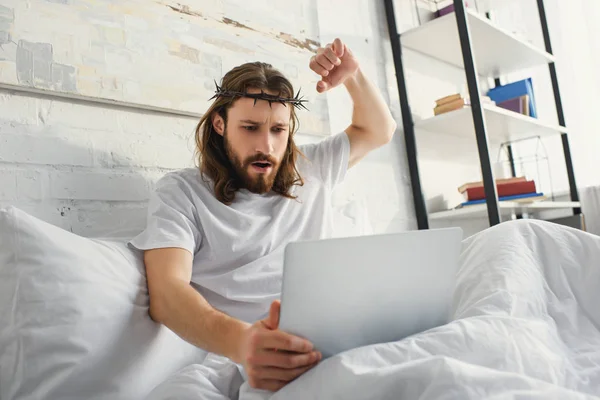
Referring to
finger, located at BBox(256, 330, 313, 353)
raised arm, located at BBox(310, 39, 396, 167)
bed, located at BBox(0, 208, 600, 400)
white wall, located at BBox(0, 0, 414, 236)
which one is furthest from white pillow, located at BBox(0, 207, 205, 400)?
raised arm, located at BBox(310, 39, 396, 167)

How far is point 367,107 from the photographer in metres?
1.50

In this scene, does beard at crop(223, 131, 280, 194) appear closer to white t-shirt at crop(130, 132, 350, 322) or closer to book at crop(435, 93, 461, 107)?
white t-shirt at crop(130, 132, 350, 322)

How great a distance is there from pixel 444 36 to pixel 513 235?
5.20ft

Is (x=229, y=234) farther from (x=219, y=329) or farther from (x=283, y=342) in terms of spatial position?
(x=283, y=342)

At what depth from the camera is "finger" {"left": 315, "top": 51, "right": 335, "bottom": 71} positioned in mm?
1250

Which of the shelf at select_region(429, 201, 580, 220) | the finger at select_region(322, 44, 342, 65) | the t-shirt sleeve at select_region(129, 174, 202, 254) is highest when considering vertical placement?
the finger at select_region(322, 44, 342, 65)

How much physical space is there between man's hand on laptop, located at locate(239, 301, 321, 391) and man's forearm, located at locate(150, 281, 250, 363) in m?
0.12

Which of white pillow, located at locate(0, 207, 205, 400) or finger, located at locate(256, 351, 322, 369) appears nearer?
finger, located at locate(256, 351, 322, 369)

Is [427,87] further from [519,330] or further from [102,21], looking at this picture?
[519,330]

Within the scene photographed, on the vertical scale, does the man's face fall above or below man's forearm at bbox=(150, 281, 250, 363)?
above

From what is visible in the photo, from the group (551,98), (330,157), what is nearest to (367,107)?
(330,157)

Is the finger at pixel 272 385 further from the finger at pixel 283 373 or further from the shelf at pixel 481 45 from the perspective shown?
the shelf at pixel 481 45

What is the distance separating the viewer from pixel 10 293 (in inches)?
32.6

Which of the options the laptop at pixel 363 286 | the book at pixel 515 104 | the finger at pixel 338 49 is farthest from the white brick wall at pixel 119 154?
the laptop at pixel 363 286
